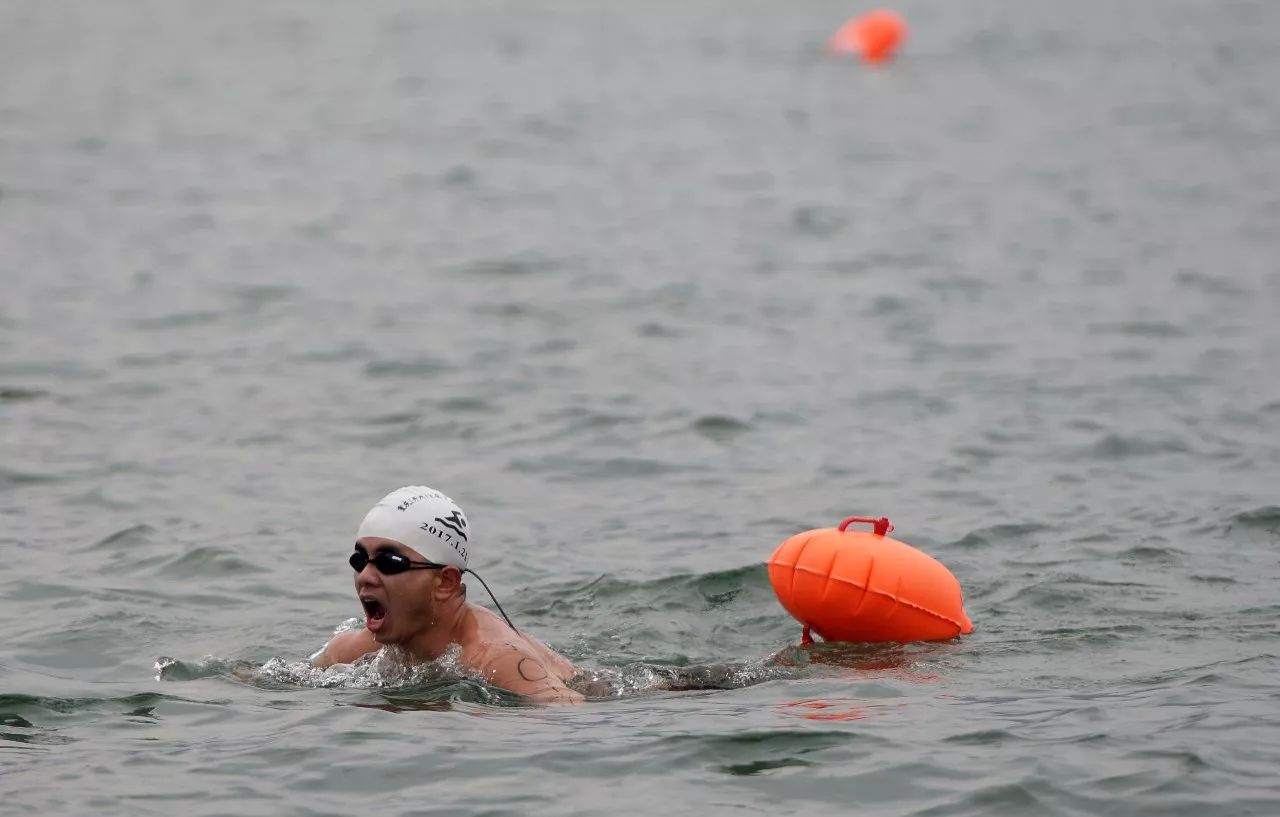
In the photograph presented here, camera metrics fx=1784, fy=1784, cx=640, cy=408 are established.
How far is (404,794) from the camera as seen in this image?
8.03 meters

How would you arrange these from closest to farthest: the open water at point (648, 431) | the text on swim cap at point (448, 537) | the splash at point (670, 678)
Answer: the open water at point (648, 431) < the text on swim cap at point (448, 537) < the splash at point (670, 678)

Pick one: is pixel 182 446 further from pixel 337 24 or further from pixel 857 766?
pixel 337 24

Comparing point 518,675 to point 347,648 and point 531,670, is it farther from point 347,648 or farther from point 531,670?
point 347,648

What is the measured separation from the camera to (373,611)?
9.08 m

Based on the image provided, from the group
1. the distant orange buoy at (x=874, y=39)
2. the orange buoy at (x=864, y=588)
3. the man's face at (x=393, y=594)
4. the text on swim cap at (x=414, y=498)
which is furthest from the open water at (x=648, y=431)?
the distant orange buoy at (x=874, y=39)

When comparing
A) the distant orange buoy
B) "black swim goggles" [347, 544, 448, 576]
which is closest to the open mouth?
"black swim goggles" [347, 544, 448, 576]

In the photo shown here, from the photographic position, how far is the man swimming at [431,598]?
9.04 metres

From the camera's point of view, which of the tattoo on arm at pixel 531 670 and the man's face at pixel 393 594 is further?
the tattoo on arm at pixel 531 670

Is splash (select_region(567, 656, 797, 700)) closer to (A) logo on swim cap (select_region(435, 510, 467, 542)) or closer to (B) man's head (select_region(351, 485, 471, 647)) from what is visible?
(B) man's head (select_region(351, 485, 471, 647))

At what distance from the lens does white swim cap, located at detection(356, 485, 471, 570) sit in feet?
29.9

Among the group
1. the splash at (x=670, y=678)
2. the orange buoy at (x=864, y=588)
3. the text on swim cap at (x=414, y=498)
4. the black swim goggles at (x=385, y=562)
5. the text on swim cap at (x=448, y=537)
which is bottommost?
the splash at (x=670, y=678)

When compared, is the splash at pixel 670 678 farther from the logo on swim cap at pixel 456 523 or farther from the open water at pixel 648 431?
the logo on swim cap at pixel 456 523

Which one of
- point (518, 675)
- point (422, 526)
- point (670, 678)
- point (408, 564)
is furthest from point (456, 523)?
point (670, 678)

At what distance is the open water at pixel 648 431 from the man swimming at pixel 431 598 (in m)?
0.18
